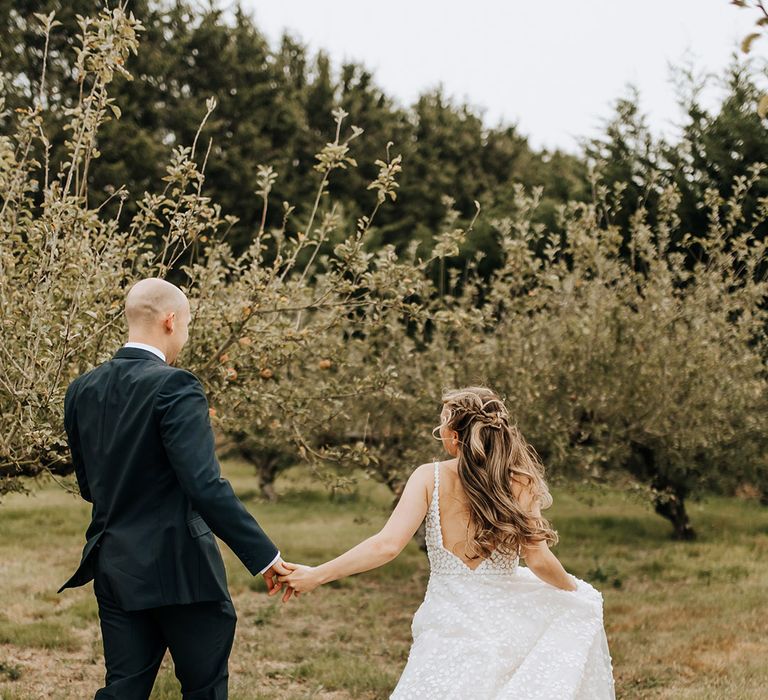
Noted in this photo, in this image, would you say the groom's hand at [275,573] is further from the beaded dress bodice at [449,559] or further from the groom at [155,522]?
the beaded dress bodice at [449,559]

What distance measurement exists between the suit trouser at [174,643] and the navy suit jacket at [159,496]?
12 cm

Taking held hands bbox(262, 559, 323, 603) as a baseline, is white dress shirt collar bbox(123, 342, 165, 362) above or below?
above

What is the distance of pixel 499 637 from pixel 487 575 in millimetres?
268

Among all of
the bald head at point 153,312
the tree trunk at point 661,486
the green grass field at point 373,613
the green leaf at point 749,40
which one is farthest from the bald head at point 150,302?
the tree trunk at point 661,486

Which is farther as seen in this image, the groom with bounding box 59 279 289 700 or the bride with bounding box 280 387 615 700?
the bride with bounding box 280 387 615 700

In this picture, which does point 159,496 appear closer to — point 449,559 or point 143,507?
point 143,507

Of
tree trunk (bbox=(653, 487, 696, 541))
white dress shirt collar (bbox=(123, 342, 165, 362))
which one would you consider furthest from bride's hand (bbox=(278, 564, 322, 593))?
tree trunk (bbox=(653, 487, 696, 541))

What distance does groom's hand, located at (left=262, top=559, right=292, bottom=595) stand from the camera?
3.95 m

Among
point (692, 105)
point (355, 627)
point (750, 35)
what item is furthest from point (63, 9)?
point (750, 35)

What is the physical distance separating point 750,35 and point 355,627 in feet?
25.6

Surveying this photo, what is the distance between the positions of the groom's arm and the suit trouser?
37 cm

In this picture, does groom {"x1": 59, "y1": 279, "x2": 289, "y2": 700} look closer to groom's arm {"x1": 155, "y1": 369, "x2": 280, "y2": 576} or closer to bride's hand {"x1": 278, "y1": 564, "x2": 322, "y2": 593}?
groom's arm {"x1": 155, "y1": 369, "x2": 280, "y2": 576}

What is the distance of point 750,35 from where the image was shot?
2439 millimetres

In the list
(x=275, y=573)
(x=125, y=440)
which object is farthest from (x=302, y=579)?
(x=125, y=440)
